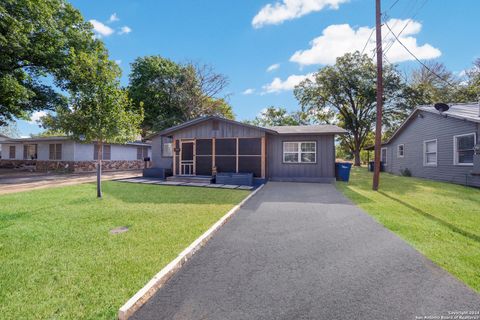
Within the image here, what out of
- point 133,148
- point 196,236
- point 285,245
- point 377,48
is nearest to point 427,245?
point 285,245

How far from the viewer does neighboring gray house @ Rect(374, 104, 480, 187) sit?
1075cm

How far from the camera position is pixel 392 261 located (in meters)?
3.30

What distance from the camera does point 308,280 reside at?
2.82 meters

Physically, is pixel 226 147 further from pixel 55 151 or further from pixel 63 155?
pixel 55 151

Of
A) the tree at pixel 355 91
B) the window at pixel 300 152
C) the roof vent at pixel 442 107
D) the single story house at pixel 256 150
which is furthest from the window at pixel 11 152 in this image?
the roof vent at pixel 442 107

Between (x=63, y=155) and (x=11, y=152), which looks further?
(x=11, y=152)

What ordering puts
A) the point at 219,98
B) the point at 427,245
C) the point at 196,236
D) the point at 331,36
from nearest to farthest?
the point at 427,245 → the point at 196,236 → the point at 331,36 → the point at 219,98

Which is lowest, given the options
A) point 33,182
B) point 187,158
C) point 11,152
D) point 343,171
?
point 33,182

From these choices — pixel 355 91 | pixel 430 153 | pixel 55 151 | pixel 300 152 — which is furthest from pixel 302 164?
pixel 355 91

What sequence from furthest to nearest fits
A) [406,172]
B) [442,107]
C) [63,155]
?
[63,155]
[406,172]
[442,107]

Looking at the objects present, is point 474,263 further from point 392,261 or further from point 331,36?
point 331,36

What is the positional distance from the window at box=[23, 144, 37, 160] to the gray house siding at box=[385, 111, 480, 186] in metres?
31.3

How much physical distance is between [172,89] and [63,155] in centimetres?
1370

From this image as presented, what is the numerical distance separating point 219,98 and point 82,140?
21.4 metres
